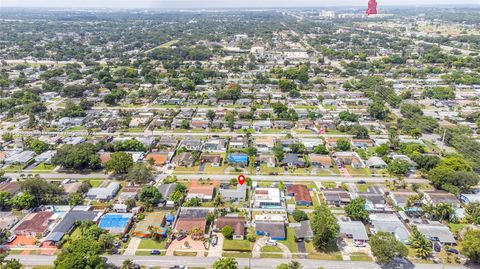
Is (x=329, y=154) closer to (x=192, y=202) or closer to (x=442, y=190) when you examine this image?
(x=442, y=190)

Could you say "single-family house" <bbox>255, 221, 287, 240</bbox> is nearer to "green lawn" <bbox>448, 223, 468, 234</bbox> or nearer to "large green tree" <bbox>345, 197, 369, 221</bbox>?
"large green tree" <bbox>345, 197, 369, 221</bbox>

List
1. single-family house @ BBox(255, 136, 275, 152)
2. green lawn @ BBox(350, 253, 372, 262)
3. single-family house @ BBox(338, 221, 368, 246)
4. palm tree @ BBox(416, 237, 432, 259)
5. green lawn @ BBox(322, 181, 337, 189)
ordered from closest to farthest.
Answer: palm tree @ BBox(416, 237, 432, 259) < green lawn @ BBox(350, 253, 372, 262) < single-family house @ BBox(338, 221, 368, 246) < green lawn @ BBox(322, 181, 337, 189) < single-family house @ BBox(255, 136, 275, 152)

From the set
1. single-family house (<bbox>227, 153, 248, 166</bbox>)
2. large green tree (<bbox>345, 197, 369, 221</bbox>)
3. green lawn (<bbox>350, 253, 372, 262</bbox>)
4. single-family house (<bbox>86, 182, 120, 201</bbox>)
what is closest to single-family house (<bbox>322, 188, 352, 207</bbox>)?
large green tree (<bbox>345, 197, 369, 221</bbox>)

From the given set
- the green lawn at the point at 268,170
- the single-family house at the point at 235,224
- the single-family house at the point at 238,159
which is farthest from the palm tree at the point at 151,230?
the green lawn at the point at 268,170

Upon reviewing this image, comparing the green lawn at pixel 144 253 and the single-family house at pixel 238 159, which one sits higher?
the single-family house at pixel 238 159

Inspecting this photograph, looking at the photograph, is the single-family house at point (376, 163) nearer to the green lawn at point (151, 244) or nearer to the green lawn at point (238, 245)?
the green lawn at point (238, 245)

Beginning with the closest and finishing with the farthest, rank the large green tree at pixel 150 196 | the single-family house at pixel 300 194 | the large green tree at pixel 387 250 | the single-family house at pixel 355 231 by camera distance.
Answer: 1. the large green tree at pixel 387 250
2. the single-family house at pixel 355 231
3. the large green tree at pixel 150 196
4. the single-family house at pixel 300 194
